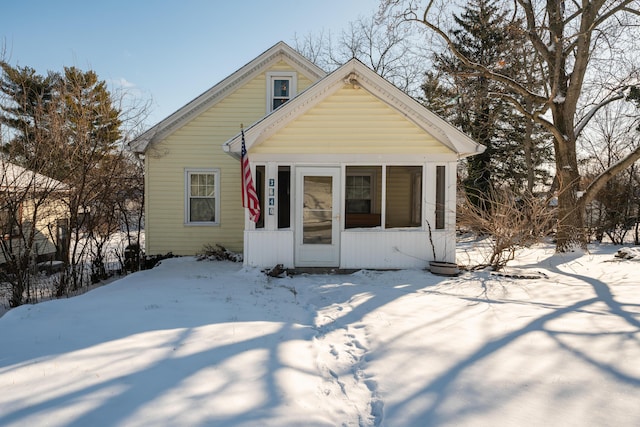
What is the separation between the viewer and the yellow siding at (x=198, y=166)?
35.6 feet

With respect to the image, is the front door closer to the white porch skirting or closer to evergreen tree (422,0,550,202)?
the white porch skirting

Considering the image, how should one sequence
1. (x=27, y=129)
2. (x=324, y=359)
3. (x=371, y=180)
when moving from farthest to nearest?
1. (x=371, y=180)
2. (x=27, y=129)
3. (x=324, y=359)

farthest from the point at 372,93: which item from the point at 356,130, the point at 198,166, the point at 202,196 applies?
the point at 202,196

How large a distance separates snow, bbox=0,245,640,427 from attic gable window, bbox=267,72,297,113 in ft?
23.5

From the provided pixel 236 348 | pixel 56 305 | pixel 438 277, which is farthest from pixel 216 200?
pixel 236 348

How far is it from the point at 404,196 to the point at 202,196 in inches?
245

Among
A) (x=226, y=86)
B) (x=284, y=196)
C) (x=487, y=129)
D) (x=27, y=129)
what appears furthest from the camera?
(x=487, y=129)

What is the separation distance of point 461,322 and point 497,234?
163 inches

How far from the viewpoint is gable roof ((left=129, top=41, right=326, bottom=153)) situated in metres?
10.6

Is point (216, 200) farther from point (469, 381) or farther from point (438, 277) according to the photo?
point (469, 381)

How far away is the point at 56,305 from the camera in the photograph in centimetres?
503

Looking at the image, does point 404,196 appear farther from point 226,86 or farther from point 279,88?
point 226,86

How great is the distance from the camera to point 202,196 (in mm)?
11125

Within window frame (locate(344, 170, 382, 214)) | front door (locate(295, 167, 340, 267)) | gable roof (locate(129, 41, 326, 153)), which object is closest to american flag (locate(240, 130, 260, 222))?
front door (locate(295, 167, 340, 267))
